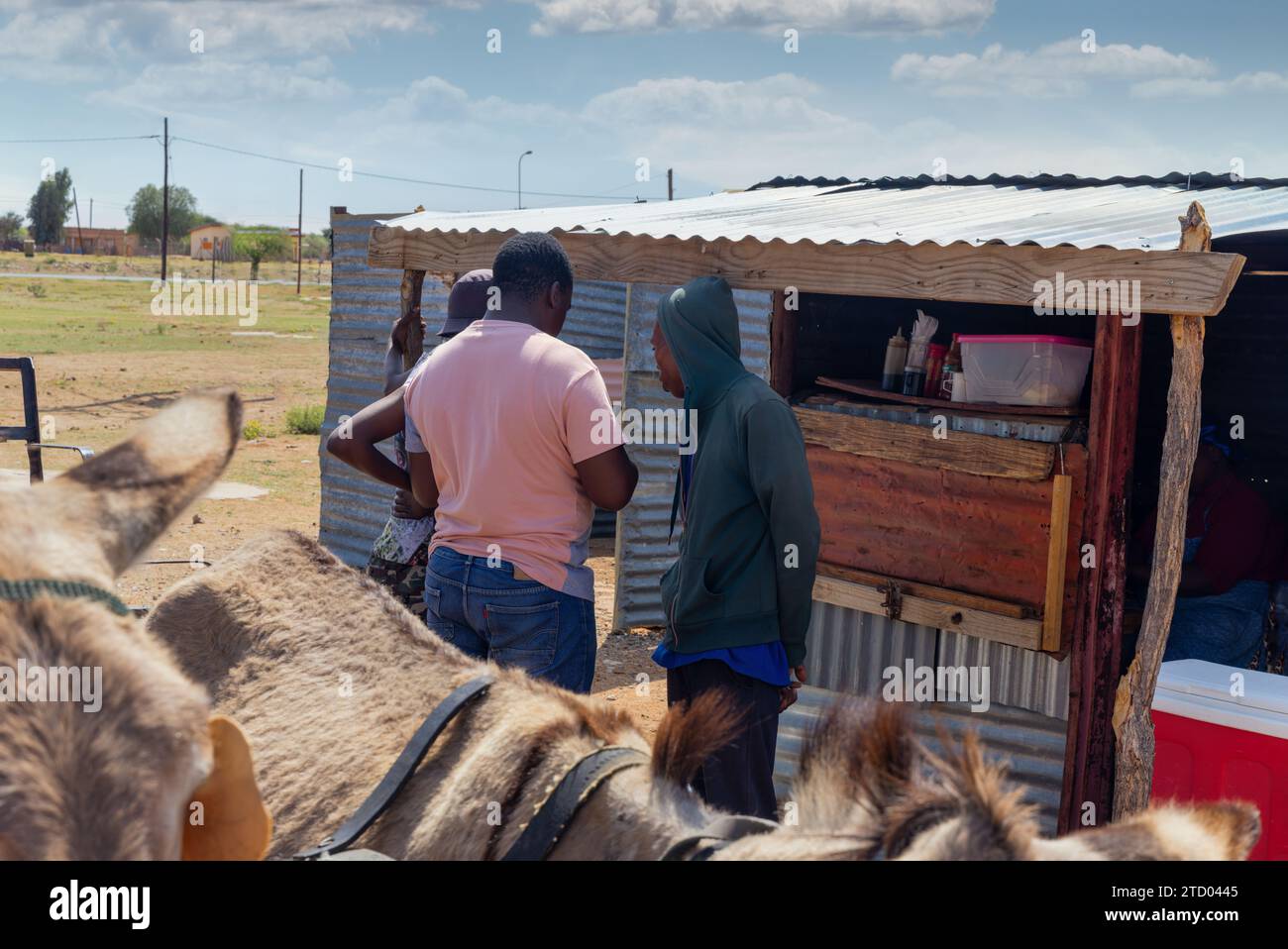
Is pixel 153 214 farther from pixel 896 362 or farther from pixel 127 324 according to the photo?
pixel 896 362

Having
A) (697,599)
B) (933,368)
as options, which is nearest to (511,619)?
(697,599)

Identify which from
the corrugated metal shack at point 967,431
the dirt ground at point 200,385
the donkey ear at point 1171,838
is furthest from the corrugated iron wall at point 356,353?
the donkey ear at point 1171,838

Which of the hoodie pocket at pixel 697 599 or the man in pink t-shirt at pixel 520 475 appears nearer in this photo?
the man in pink t-shirt at pixel 520 475

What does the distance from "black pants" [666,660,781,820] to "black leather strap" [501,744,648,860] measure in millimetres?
1503

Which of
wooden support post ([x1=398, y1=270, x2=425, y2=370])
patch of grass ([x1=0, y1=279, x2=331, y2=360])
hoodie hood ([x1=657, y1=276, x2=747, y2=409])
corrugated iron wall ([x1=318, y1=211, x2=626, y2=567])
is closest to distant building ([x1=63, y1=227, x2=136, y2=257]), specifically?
patch of grass ([x1=0, y1=279, x2=331, y2=360])

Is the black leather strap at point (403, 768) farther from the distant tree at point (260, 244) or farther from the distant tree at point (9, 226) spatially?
the distant tree at point (9, 226)

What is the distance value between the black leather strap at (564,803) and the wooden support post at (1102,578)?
2920mm

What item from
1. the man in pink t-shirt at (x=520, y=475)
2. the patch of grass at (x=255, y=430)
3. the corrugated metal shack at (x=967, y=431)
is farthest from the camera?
the patch of grass at (x=255, y=430)

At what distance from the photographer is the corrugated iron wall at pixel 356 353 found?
9.88m

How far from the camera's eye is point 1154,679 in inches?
158

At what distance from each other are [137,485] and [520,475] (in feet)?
5.97

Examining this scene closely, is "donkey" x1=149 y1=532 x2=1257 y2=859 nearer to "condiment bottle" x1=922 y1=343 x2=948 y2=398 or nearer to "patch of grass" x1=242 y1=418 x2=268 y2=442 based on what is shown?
"condiment bottle" x1=922 y1=343 x2=948 y2=398

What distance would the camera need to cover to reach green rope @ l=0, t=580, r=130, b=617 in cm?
141

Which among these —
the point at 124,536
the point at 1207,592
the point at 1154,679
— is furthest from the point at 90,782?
the point at 1207,592
